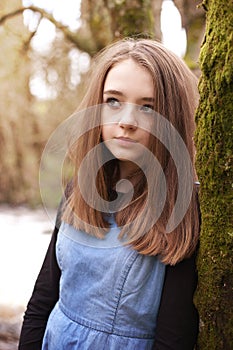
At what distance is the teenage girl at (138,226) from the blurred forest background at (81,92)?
8 cm

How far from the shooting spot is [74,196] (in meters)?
1.63

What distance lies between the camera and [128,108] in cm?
135

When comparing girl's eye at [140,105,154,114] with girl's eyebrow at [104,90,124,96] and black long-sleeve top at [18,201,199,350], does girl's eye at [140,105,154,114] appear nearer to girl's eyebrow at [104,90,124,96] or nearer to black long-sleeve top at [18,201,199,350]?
girl's eyebrow at [104,90,124,96]

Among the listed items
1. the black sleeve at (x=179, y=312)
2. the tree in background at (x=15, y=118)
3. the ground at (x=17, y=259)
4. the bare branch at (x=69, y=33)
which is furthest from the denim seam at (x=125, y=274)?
the tree in background at (x=15, y=118)

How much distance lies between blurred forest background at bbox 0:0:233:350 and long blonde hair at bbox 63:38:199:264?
0.26 feet

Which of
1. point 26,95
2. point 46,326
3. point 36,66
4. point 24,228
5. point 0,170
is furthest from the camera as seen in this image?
point 24,228

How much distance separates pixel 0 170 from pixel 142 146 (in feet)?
22.9

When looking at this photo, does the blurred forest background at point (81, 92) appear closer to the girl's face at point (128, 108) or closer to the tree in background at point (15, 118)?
the tree in background at point (15, 118)

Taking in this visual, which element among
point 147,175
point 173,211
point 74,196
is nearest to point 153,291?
point 173,211

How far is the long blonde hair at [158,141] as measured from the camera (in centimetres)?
132

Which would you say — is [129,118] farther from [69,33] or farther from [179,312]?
[69,33]

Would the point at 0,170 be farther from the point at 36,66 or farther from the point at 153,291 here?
the point at 153,291

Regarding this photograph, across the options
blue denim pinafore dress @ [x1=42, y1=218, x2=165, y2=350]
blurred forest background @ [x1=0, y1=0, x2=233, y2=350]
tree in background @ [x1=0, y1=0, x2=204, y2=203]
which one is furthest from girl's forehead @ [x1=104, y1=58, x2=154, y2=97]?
tree in background @ [x1=0, y1=0, x2=204, y2=203]

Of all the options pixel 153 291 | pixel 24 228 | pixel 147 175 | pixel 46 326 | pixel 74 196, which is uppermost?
pixel 147 175
